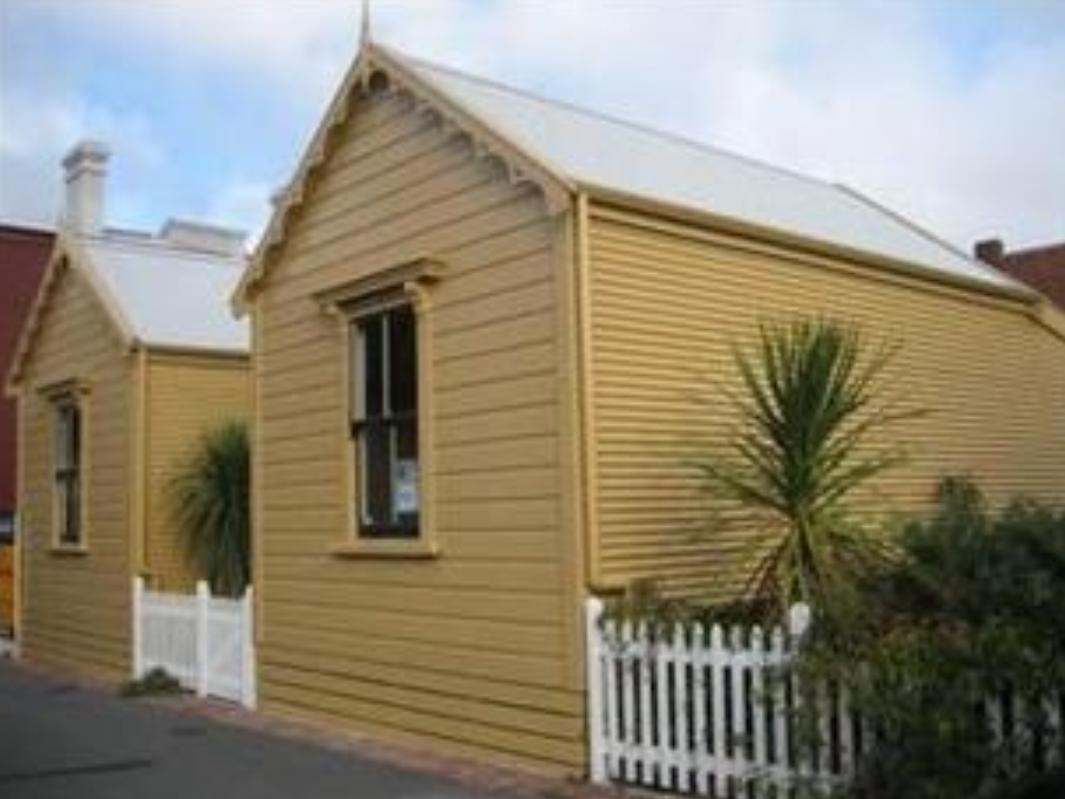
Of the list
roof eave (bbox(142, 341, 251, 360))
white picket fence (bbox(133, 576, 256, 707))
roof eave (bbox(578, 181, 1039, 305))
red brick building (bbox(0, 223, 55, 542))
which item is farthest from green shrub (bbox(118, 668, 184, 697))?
red brick building (bbox(0, 223, 55, 542))

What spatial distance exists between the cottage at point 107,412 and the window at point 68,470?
0.02 m

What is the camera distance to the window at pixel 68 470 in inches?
844

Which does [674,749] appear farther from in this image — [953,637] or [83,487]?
[83,487]

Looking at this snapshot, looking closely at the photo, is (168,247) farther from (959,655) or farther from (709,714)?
(959,655)

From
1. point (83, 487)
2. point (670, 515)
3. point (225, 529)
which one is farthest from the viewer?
point (83, 487)

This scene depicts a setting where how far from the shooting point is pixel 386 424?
1424 cm

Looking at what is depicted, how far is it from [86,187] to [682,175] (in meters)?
12.0

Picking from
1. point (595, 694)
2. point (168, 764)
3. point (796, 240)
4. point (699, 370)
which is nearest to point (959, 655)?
point (595, 694)

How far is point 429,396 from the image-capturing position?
13.4m

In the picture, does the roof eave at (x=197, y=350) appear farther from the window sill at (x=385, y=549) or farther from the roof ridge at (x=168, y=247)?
the window sill at (x=385, y=549)

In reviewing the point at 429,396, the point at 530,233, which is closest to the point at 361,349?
the point at 429,396

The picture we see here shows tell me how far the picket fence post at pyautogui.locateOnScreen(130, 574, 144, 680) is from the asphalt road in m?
2.24

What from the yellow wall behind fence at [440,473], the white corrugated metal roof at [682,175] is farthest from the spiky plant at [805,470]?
the white corrugated metal roof at [682,175]

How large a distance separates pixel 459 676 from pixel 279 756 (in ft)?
4.92
